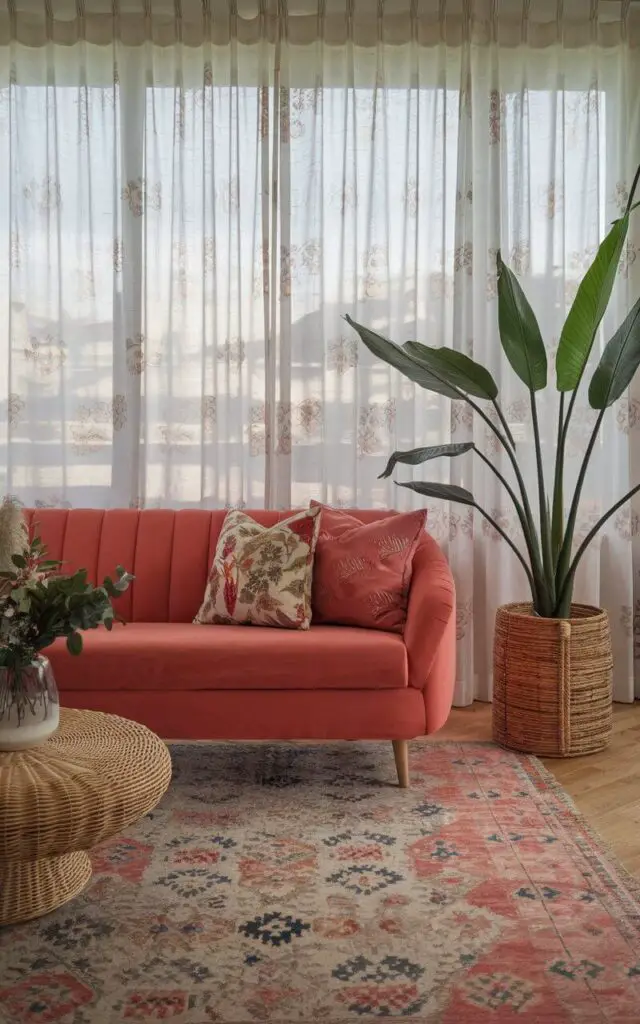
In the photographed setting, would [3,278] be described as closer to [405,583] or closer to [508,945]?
[405,583]

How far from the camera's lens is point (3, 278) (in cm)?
395

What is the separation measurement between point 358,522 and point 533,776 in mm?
1035

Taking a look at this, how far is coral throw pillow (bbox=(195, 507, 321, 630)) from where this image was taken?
3.18m

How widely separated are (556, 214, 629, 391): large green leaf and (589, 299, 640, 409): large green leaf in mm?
74

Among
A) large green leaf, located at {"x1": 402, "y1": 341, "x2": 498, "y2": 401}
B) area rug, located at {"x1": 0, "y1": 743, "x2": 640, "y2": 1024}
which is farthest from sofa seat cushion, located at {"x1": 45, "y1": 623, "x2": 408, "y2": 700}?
large green leaf, located at {"x1": 402, "y1": 341, "x2": 498, "y2": 401}

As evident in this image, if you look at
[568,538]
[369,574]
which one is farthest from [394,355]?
[568,538]

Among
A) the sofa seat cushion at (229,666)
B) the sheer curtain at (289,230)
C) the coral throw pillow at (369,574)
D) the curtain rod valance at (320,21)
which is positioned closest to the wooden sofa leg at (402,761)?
the sofa seat cushion at (229,666)

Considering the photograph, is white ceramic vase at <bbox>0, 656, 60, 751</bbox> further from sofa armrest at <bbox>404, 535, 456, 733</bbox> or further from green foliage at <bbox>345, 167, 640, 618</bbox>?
green foliage at <bbox>345, 167, 640, 618</bbox>

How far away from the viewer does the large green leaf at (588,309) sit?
10.1 ft

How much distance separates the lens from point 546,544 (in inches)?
132

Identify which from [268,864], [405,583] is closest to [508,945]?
[268,864]

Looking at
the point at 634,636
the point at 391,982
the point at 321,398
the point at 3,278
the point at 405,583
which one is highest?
the point at 3,278

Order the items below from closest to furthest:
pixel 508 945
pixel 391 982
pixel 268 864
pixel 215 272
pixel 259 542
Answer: pixel 391 982 < pixel 508 945 < pixel 268 864 < pixel 259 542 < pixel 215 272

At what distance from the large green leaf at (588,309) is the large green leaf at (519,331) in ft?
0.24
